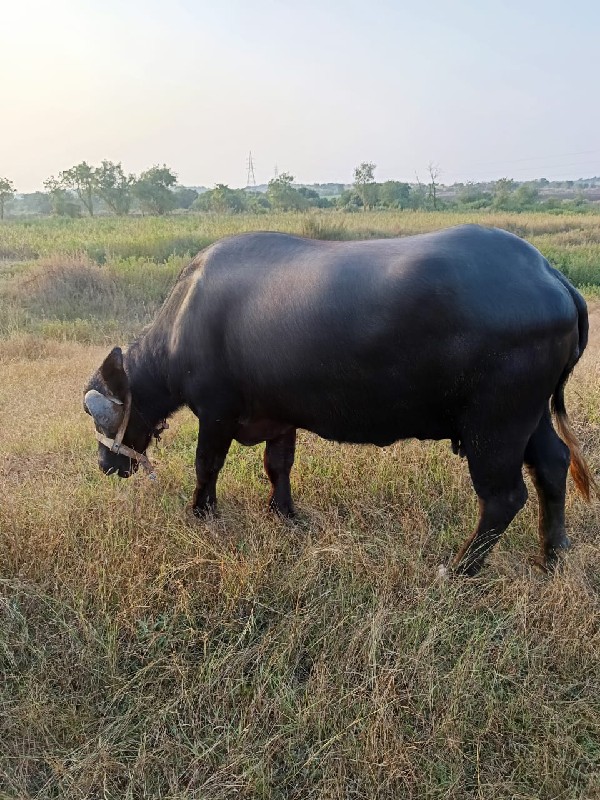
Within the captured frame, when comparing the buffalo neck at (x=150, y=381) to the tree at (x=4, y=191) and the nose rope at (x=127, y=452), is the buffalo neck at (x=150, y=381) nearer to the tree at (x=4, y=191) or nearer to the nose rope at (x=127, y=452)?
the nose rope at (x=127, y=452)

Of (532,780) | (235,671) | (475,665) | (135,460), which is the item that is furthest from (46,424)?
(532,780)

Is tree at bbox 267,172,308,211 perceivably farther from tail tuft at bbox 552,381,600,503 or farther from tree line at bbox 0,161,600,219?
tail tuft at bbox 552,381,600,503

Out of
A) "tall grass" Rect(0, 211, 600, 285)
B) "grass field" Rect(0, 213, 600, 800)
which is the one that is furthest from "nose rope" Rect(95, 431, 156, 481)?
"tall grass" Rect(0, 211, 600, 285)

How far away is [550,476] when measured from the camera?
2807mm

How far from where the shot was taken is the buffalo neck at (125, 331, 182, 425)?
134 inches

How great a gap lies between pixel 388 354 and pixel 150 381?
1.55 m

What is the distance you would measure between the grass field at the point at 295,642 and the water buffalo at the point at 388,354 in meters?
0.31

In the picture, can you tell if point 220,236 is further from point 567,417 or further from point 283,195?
point 283,195

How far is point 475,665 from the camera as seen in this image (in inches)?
87.2

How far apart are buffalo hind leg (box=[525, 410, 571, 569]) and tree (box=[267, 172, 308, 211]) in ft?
123

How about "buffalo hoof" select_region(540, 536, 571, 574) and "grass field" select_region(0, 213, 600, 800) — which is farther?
"buffalo hoof" select_region(540, 536, 571, 574)

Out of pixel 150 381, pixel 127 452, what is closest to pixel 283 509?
pixel 127 452

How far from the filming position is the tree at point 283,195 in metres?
38.7

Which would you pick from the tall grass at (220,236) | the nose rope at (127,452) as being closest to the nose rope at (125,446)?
the nose rope at (127,452)
